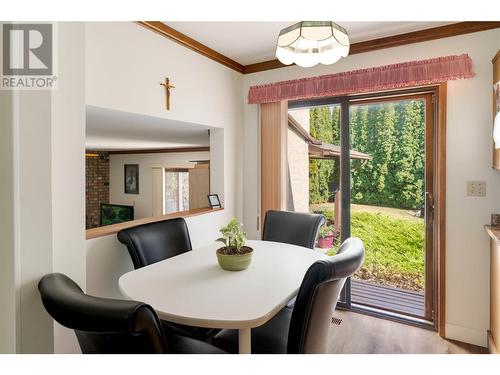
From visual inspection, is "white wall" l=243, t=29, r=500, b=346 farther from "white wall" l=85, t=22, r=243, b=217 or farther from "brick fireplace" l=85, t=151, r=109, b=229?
"brick fireplace" l=85, t=151, r=109, b=229

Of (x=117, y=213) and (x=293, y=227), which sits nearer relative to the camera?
(x=293, y=227)

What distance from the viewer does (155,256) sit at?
198 cm

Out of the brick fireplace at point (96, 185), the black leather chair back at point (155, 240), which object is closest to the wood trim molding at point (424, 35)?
the black leather chair back at point (155, 240)

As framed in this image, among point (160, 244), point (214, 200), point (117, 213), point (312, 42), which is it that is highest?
point (312, 42)

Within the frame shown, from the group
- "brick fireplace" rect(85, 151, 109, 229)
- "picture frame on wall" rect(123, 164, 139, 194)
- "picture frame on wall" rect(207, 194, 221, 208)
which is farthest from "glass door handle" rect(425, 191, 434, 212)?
"brick fireplace" rect(85, 151, 109, 229)

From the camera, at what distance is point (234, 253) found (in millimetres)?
1701

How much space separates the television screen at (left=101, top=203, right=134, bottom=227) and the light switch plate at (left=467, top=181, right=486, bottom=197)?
6634 mm

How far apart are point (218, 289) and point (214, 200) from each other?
1575 mm

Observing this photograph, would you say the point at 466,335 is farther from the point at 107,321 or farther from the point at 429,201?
the point at 107,321

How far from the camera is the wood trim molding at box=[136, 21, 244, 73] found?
215 cm

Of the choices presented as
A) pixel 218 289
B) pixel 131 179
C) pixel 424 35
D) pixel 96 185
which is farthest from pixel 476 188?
pixel 96 185

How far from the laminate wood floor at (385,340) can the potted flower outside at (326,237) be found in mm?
706
